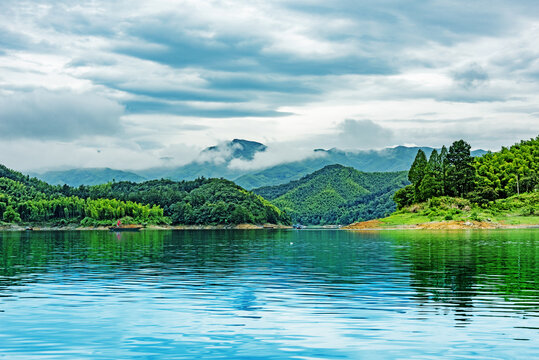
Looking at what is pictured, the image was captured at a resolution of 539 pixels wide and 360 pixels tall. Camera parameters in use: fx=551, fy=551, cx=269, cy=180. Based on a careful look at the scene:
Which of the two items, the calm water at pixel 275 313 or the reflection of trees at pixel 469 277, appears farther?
the reflection of trees at pixel 469 277

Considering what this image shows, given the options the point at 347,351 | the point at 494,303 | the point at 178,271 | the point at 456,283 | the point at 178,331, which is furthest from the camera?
the point at 178,271

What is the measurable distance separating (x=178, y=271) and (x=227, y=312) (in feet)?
85.0

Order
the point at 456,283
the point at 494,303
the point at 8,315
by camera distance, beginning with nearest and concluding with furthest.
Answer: the point at 8,315
the point at 494,303
the point at 456,283

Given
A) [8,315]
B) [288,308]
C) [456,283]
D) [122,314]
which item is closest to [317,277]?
[456,283]

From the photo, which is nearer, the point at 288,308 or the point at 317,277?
the point at 288,308

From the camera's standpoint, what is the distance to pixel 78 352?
2384 centimetres

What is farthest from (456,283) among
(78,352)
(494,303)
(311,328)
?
(78,352)

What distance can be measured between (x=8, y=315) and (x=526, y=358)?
89.9ft

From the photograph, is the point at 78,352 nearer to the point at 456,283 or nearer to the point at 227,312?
the point at 227,312

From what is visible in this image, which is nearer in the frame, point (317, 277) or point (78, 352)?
point (78, 352)

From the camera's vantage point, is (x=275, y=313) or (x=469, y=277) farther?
(x=469, y=277)

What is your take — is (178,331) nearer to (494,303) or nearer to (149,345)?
(149,345)

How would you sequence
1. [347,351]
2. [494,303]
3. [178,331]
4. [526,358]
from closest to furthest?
[526,358], [347,351], [178,331], [494,303]

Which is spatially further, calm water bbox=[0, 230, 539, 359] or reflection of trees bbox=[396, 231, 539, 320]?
reflection of trees bbox=[396, 231, 539, 320]
